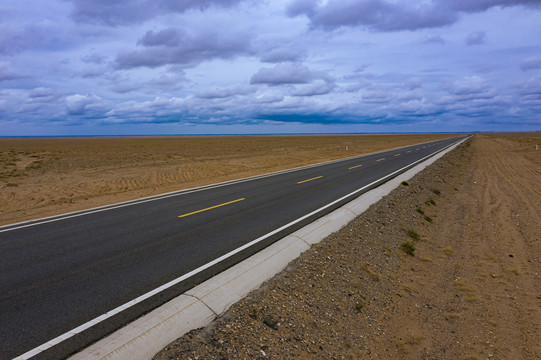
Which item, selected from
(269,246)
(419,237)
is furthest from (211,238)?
(419,237)

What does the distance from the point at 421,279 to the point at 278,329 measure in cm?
383

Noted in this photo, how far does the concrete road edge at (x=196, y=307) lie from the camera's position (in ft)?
11.4

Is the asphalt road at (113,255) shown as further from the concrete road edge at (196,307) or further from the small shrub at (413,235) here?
the small shrub at (413,235)

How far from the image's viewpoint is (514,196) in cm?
1384

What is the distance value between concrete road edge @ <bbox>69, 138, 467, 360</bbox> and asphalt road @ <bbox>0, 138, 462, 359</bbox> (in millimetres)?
250

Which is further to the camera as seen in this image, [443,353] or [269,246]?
[269,246]

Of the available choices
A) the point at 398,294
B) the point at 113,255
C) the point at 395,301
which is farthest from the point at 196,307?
the point at 398,294

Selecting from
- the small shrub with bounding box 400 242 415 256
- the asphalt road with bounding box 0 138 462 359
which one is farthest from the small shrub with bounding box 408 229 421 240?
the asphalt road with bounding box 0 138 462 359

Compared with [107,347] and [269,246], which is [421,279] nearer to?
[269,246]

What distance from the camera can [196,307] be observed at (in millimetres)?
4250

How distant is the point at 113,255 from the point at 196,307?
109 inches

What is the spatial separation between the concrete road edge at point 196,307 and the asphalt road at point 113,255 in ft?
0.82

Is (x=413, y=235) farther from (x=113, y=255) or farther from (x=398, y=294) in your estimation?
(x=113, y=255)

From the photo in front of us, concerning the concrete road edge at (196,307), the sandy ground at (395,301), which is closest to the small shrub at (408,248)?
the sandy ground at (395,301)
